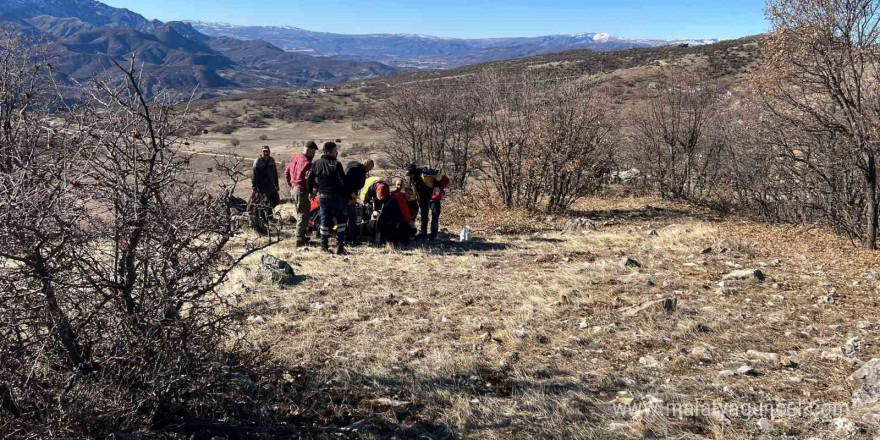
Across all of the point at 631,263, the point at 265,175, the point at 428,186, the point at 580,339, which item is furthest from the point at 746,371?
the point at 265,175

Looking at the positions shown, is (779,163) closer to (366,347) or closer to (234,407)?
(366,347)

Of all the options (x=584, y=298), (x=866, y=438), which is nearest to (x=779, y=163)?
(x=584, y=298)

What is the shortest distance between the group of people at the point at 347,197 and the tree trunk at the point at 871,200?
6195 millimetres

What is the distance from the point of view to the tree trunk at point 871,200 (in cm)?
755

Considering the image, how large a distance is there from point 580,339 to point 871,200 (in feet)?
20.7

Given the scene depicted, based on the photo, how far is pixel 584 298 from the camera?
5.36 m

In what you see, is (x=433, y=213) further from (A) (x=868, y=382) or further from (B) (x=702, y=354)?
(A) (x=868, y=382)

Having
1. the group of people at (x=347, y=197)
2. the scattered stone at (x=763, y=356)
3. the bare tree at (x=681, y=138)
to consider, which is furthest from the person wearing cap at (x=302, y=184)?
the bare tree at (x=681, y=138)

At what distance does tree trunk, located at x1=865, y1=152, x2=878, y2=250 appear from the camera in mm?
7547

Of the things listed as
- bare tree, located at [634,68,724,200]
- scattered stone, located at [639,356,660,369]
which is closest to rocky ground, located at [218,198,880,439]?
scattered stone, located at [639,356,660,369]

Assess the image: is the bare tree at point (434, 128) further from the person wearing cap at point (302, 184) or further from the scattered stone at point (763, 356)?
the scattered stone at point (763, 356)

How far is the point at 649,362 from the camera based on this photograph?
392 cm

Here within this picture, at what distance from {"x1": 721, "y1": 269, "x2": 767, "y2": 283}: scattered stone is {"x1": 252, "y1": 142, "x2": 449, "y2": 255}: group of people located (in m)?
4.21

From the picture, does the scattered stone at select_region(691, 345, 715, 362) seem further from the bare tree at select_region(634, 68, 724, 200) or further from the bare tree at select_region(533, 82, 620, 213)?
the bare tree at select_region(634, 68, 724, 200)
